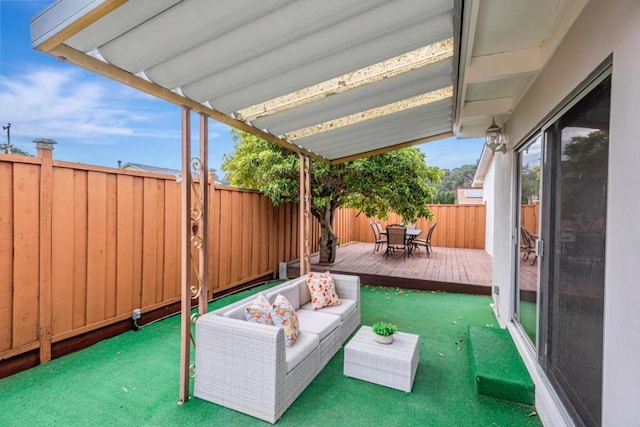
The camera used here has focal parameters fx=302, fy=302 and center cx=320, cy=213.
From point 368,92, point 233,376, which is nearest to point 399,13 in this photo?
point 368,92

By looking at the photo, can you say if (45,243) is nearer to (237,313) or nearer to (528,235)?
(237,313)

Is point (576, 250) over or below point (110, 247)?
over

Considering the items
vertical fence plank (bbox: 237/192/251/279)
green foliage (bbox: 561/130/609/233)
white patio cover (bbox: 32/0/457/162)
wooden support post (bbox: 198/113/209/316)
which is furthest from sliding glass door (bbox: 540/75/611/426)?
vertical fence plank (bbox: 237/192/251/279)

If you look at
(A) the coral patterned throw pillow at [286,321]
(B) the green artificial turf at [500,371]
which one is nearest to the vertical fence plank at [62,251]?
(A) the coral patterned throw pillow at [286,321]

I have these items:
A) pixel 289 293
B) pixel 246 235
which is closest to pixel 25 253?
pixel 289 293

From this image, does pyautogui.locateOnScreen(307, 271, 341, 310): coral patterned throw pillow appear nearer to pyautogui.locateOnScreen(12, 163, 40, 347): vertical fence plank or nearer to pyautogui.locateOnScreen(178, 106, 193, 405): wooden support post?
pyautogui.locateOnScreen(178, 106, 193, 405): wooden support post

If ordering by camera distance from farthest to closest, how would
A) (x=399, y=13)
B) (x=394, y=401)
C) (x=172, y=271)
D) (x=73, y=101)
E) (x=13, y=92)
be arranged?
(x=73, y=101), (x=13, y=92), (x=172, y=271), (x=394, y=401), (x=399, y=13)

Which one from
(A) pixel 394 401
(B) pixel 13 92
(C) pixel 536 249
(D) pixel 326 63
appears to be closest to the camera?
(D) pixel 326 63

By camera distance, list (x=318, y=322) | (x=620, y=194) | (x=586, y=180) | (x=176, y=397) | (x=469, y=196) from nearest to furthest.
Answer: (x=620, y=194), (x=586, y=180), (x=176, y=397), (x=318, y=322), (x=469, y=196)

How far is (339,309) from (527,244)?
200 centimetres

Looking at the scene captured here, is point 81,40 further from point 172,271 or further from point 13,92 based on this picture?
point 13,92

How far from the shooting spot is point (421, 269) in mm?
6418

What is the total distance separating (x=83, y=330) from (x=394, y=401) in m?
3.10

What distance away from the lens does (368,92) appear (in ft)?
8.77
